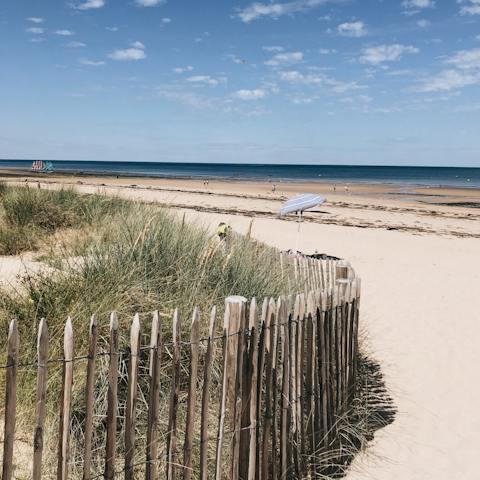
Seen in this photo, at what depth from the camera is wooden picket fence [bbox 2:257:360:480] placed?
2.30 m

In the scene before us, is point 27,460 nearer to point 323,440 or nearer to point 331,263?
point 323,440

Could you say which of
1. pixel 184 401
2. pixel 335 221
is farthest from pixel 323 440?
pixel 335 221

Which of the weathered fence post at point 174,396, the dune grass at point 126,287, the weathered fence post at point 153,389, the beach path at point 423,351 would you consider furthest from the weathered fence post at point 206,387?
the beach path at point 423,351

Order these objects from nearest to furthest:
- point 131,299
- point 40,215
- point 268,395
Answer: point 268,395 → point 131,299 → point 40,215

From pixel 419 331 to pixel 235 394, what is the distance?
190 inches

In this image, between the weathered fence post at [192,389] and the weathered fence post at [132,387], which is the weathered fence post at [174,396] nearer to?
the weathered fence post at [192,389]

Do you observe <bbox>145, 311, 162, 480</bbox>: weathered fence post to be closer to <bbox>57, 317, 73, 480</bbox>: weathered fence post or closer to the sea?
<bbox>57, 317, 73, 480</bbox>: weathered fence post

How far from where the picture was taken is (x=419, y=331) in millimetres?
7230

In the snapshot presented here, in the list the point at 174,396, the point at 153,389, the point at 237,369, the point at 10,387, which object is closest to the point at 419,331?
the point at 237,369

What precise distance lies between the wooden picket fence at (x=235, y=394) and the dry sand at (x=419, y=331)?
614 mm

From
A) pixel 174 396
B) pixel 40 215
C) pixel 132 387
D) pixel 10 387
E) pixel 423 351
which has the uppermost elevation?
pixel 40 215

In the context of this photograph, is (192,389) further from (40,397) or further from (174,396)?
(40,397)

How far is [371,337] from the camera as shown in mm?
6859

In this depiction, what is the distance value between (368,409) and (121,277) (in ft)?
7.74
